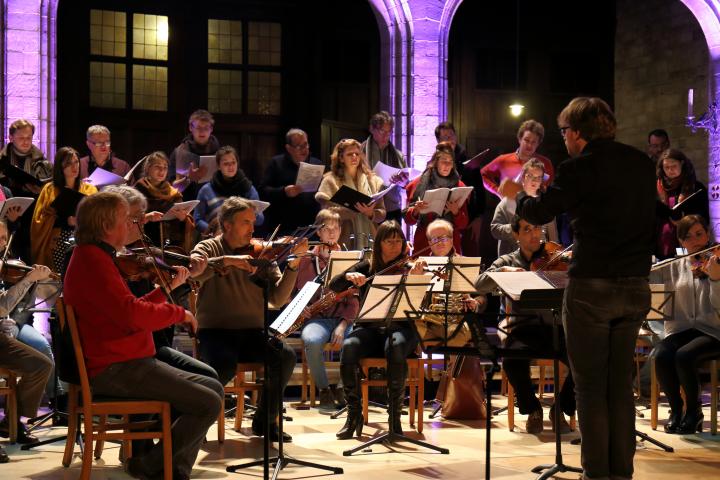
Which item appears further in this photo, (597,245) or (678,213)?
(678,213)

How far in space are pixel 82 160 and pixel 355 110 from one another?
3573mm

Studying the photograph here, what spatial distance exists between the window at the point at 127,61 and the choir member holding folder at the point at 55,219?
2.87 metres

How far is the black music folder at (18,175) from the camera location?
688 cm

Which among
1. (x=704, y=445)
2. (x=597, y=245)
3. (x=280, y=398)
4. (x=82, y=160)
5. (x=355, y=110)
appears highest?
(x=355, y=110)

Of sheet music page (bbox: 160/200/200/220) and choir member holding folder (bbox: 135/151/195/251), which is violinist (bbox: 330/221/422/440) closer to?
sheet music page (bbox: 160/200/200/220)

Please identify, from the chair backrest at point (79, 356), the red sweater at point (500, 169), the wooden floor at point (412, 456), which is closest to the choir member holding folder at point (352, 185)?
the red sweater at point (500, 169)

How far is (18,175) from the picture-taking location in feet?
22.8

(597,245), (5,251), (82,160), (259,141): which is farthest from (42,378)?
(259,141)

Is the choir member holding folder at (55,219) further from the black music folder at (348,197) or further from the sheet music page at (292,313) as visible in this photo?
the sheet music page at (292,313)

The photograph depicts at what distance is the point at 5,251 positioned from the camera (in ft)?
18.7

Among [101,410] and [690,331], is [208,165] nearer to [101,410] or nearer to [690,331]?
[101,410]

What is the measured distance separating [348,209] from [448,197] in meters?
0.76

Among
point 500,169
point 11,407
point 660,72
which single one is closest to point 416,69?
point 500,169

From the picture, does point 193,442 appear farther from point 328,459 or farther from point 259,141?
point 259,141
